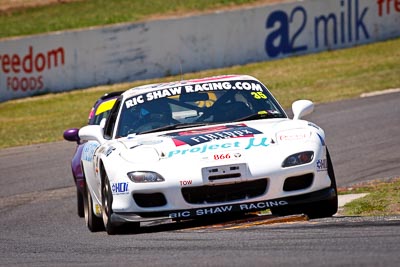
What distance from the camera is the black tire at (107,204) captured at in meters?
8.91

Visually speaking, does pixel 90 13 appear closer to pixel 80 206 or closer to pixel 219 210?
pixel 80 206

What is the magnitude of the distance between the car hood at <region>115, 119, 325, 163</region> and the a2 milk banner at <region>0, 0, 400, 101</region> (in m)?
16.4

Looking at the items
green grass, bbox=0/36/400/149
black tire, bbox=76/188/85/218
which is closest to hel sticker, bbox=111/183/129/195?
black tire, bbox=76/188/85/218

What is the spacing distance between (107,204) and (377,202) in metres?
2.86

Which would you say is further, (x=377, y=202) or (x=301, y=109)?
(x=377, y=202)

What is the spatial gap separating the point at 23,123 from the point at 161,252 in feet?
54.4

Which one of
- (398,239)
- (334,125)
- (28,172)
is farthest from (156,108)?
(334,125)

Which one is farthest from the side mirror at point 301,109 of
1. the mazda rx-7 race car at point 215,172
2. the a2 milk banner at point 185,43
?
the a2 milk banner at point 185,43

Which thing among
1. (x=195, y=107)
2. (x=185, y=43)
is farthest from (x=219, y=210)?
(x=185, y=43)

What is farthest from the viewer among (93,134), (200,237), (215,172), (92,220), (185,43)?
(185,43)

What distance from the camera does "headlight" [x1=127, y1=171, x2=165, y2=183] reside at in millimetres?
8578

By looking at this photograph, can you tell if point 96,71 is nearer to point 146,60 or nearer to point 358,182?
point 146,60

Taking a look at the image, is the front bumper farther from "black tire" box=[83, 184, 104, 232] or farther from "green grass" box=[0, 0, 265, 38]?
"green grass" box=[0, 0, 265, 38]

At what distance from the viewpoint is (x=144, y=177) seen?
28.3 ft
